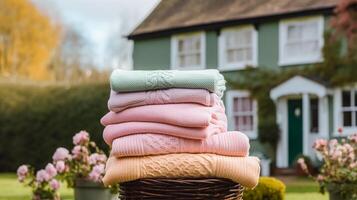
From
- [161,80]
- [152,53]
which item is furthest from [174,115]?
[152,53]

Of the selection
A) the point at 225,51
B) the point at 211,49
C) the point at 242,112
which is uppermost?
the point at 211,49

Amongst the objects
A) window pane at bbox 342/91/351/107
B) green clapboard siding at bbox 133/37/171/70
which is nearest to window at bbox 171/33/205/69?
green clapboard siding at bbox 133/37/171/70

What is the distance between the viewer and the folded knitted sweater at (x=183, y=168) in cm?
307

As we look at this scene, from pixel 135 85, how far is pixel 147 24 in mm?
22024

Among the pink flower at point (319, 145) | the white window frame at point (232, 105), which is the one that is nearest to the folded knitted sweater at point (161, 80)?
the pink flower at point (319, 145)

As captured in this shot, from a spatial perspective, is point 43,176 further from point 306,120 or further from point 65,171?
point 306,120

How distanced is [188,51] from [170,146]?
67.6 feet

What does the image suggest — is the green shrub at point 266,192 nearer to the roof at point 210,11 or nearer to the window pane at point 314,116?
the window pane at point 314,116

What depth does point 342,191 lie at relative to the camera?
344 inches

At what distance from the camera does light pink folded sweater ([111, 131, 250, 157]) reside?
320 centimetres

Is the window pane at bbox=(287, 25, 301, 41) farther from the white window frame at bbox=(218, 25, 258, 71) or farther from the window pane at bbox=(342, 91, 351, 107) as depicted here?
the window pane at bbox=(342, 91, 351, 107)

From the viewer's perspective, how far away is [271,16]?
842 inches

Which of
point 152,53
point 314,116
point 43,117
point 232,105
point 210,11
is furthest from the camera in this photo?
point 152,53

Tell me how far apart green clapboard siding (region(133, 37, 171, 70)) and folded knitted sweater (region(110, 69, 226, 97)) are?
20978 mm
